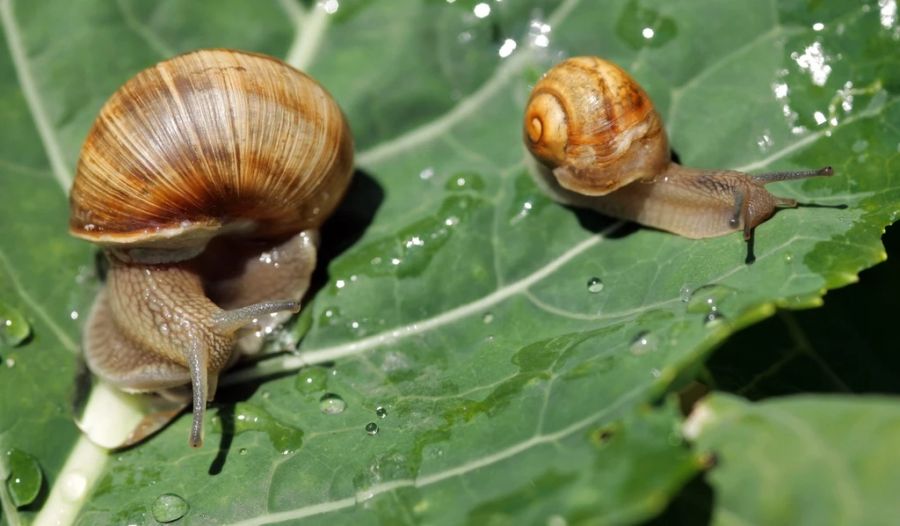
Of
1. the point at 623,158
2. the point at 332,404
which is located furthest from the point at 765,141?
the point at 332,404

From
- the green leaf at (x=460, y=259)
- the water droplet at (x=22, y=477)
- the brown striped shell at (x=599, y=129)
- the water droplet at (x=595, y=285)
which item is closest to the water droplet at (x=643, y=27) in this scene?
the green leaf at (x=460, y=259)

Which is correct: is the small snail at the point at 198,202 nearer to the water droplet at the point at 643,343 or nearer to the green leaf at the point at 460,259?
the green leaf at the point at 460,259

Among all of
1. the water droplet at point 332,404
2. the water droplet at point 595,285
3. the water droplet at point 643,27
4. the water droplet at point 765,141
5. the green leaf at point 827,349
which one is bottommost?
the water droplet at point 332,404

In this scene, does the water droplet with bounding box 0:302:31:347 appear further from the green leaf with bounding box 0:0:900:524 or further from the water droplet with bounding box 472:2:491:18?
the water droplet with bounding box 472:2:491:18

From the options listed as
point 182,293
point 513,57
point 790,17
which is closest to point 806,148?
point 790,17

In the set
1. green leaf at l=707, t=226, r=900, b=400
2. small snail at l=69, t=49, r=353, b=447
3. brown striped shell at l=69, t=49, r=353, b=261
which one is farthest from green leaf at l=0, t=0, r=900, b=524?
green leaf at l=707, t=226, r=900, b=400
